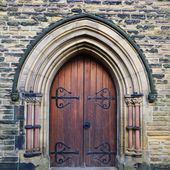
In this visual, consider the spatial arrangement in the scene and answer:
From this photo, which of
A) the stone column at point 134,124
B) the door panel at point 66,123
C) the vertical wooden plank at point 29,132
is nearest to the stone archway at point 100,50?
A: the stone column at point 134,124

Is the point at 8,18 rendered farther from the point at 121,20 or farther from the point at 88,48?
the point at 121,20

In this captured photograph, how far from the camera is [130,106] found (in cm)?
489

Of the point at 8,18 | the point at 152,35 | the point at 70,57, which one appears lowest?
the point at 70,57

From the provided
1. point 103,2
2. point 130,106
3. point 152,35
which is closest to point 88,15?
point 103,2

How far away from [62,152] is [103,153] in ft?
2.76

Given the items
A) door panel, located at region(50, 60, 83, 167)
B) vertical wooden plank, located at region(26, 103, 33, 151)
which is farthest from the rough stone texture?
door panel, located at region(50, 60, 83, 167)

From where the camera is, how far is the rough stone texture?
4723 mm

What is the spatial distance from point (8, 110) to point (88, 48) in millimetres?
1953

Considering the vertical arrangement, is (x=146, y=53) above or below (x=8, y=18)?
below

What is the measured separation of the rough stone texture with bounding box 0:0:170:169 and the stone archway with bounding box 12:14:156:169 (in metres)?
0.16

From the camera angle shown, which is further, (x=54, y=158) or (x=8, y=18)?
(x=54, y=158)

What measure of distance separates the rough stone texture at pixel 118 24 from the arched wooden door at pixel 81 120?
81 cm

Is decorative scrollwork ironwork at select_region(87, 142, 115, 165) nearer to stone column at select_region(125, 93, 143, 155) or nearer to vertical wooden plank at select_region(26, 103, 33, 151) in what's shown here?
stone column at select_region(125, 93, 143, 155)

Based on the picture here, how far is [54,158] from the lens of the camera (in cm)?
522
